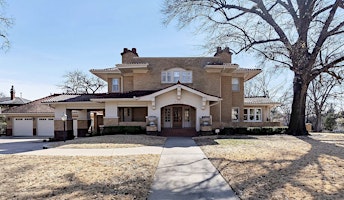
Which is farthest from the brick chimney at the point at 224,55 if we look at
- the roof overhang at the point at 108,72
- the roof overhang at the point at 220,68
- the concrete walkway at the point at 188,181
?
the concrete walkway at the point at 188,181

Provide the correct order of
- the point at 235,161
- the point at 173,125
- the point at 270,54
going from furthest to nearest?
1. the point at 173,125
2. the point at 270,54
3. the point at 235,161

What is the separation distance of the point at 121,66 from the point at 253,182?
64.3 feet

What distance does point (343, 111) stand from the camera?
45.2 m

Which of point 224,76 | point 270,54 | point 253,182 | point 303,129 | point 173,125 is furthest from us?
point 224,76

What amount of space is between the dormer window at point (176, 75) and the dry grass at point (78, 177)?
50.6 ft

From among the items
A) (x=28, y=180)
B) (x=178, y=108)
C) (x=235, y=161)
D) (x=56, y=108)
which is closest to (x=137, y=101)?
(x=178, y=108)

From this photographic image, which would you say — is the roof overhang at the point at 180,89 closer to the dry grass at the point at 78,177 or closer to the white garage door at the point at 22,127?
the dry grass at the point at 78,177

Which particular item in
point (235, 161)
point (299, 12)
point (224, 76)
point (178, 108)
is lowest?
point (235, 161)

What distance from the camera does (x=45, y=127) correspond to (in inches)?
1240

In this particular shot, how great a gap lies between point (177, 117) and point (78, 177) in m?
17.4

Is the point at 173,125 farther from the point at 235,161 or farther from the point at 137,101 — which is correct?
the point at 235,161

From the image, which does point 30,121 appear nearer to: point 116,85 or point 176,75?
point 116,85

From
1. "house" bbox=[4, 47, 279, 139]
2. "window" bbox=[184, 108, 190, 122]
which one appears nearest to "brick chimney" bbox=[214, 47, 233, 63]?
"house" bbox=[4, 47, 279, 139]

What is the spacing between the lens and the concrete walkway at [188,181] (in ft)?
19.4
